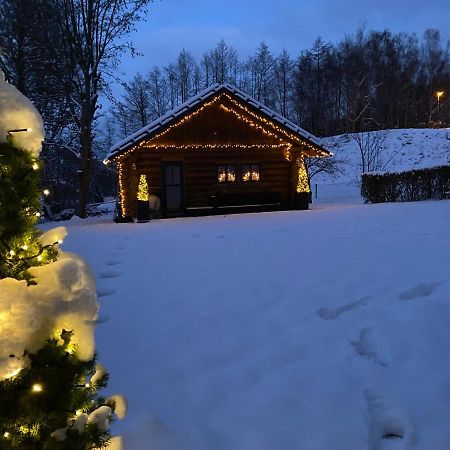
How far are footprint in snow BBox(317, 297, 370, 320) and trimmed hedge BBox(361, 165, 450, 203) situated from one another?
14633 mm

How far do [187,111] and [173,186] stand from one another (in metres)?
3.28

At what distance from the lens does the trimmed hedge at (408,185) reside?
17.1 m

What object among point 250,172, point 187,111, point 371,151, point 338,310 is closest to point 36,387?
point 338,310

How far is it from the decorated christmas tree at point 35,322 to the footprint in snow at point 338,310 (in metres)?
2.90

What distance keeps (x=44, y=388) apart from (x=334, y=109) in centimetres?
5424

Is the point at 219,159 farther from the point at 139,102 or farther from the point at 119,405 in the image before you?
the point at 139,102

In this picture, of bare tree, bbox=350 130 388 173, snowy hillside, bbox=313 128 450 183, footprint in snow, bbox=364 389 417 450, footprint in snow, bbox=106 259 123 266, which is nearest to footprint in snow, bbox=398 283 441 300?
footprint in snow, bbox=364 389 417 450

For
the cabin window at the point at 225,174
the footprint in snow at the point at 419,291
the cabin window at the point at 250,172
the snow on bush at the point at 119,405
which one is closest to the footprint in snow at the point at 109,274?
the footprint in snow at the point at 419,291

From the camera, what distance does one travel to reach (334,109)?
51656 mm

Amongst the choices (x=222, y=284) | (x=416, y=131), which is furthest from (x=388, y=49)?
(x=222, y=284)

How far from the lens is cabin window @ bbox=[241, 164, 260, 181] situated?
18.5 meters

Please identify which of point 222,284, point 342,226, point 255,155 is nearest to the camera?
point 222,284

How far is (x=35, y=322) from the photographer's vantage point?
168 cm

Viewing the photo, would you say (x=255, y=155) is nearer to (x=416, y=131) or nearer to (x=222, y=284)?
(x=222, y=284)
